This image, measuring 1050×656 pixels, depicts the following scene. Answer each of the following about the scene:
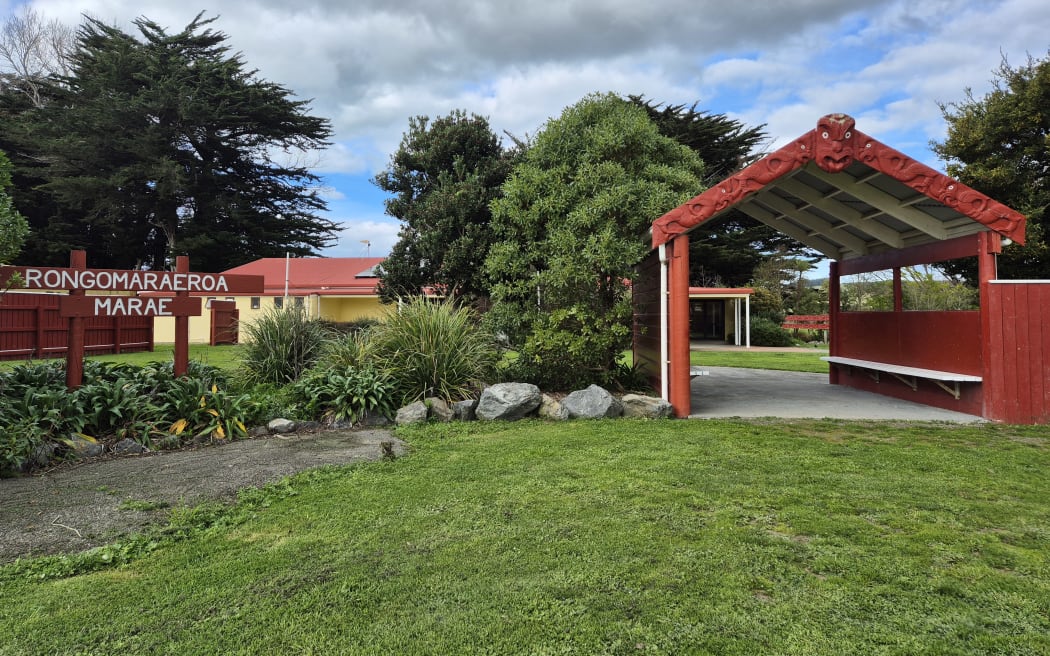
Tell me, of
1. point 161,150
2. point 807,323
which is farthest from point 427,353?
point 161,150

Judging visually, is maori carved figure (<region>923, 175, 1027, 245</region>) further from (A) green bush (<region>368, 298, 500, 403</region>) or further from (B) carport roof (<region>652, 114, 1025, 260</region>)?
(A) green bush (<region>368, 298, 500, 403</region>)

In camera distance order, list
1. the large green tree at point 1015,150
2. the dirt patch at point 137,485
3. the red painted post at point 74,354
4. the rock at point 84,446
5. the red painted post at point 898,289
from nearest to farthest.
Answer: the dirt patch at point 137,485
the rock at point 84,446
the red painted post at point 74,354
the red painted post at point 898,289
the large green tree at point 1015,150

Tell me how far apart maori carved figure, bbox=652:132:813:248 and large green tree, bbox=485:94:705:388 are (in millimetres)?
792

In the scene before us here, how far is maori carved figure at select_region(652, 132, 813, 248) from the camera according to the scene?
242 inches

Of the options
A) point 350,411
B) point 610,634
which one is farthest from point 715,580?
point 350,411

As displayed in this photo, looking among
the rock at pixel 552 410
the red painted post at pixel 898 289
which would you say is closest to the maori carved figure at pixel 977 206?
the red painted post at pixel 898 289

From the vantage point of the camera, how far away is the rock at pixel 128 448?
16.4ft

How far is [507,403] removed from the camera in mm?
6410

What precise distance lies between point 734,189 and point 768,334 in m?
18.3

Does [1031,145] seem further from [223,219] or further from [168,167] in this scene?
[223,219]

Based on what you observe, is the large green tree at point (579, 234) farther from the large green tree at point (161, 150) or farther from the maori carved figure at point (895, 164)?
the large green tree at point (161, 150)

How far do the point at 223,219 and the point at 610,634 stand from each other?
3381 cm

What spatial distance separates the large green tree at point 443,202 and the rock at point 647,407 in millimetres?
6014

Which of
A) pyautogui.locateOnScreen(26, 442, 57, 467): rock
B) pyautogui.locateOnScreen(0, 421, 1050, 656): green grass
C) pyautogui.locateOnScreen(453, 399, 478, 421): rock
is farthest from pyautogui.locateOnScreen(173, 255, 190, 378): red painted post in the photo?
pyautogui.locateOnScreen(0, 421, 1050, 656): green grass
